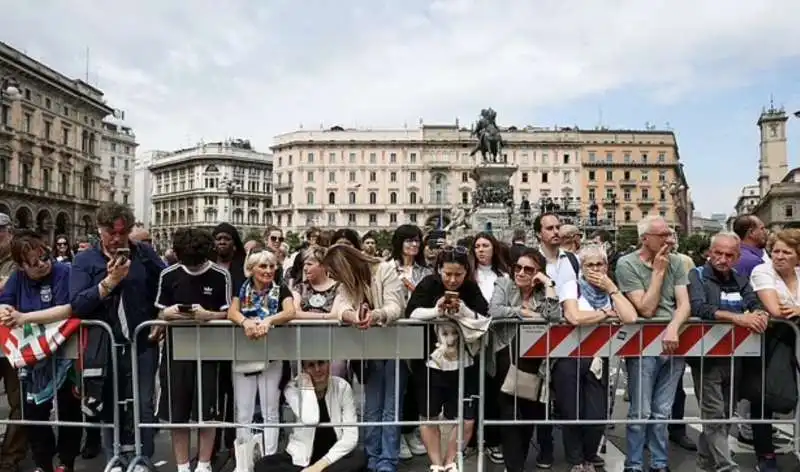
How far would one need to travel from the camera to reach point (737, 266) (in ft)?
18.2

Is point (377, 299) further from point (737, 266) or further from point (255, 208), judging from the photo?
point (255, 208)

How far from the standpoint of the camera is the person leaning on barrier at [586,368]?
4621mm

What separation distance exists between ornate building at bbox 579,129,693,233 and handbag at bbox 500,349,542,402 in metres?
91.0

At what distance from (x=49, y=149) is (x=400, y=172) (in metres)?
47.2

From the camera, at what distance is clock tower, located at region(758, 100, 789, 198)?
12256cm

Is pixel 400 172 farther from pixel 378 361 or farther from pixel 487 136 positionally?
pixel 378 361

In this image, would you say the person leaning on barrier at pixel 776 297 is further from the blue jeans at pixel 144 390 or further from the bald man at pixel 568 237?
the blue jeans at pixel 144 390

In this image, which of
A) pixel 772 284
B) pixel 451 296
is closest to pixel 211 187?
pixel 451 296

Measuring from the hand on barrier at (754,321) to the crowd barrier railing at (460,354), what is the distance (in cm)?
11

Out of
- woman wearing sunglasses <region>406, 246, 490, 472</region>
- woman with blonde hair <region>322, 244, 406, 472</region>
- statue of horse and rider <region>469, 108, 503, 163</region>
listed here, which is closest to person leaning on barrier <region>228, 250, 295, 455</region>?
woman with blonde hair <region>322, 244, 406, 472</region>

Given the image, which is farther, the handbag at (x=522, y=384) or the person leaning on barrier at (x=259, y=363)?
the handbag at (x=522, y=384)

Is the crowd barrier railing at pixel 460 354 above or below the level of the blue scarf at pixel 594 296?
below

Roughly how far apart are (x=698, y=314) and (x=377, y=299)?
7.92 feet

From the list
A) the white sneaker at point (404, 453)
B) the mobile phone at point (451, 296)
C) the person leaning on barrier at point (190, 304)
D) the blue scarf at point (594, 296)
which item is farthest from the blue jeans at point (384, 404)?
the blue scarf at point (594, 296)
